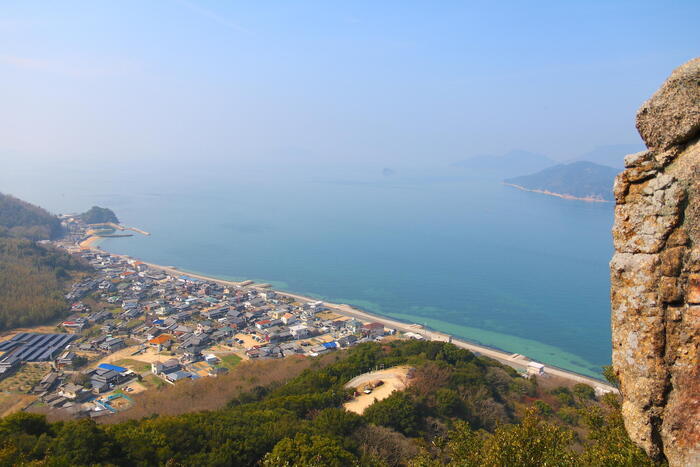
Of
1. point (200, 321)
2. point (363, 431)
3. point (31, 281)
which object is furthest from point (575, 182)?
point (363, 431)

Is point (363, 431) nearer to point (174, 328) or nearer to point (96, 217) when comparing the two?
point (174, 328)

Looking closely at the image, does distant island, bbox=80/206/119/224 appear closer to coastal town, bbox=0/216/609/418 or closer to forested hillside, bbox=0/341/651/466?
coastal town, bbox=0/216/609/418

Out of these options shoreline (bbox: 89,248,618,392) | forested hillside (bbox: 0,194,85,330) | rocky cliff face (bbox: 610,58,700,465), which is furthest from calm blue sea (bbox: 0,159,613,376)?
rocky cliff face (bbox: 610,58,700,465)

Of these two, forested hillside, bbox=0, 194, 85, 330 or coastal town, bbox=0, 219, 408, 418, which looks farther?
forested hillside, bbox=0, 194, 85, 330

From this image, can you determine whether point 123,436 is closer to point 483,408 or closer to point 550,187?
point 483,408

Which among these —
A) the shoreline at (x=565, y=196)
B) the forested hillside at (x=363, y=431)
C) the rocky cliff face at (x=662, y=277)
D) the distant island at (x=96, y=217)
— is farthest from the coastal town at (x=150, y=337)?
the shoreline at (x=565, y=196)

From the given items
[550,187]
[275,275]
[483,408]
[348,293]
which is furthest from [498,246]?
[550,187]
